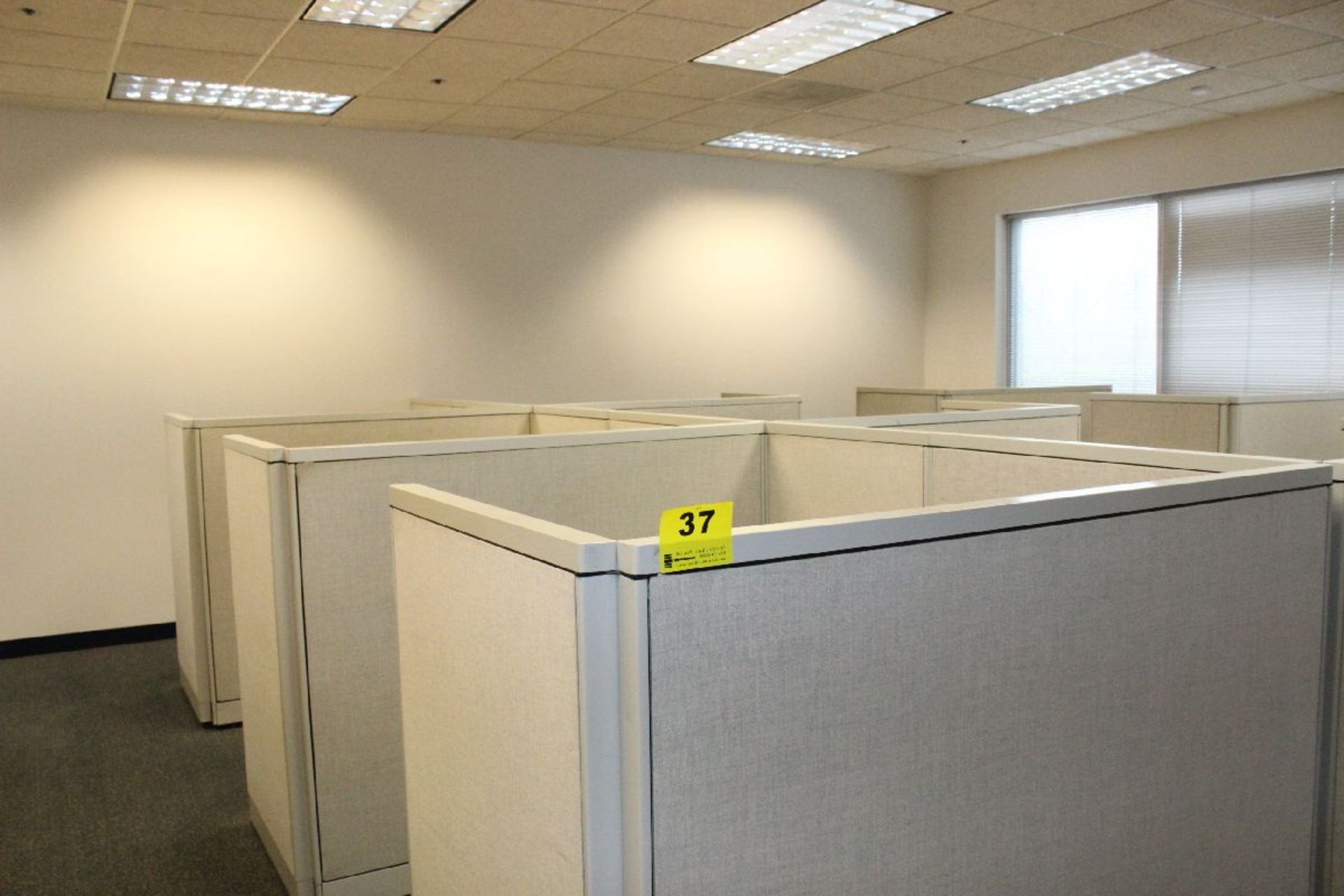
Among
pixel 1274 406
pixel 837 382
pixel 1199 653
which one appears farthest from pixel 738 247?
pixel 1199 653

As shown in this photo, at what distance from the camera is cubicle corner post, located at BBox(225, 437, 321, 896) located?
2.40 meters

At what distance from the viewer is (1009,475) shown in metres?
2.20

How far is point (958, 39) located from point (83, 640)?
487cm

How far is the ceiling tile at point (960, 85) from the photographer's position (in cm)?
478

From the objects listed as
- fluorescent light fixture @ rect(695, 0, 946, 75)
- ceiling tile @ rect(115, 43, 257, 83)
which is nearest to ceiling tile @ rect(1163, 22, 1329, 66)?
fluorescent light fixture @ rect(695, 0, 946, 75)

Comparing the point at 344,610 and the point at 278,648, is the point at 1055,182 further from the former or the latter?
the point at 278,648

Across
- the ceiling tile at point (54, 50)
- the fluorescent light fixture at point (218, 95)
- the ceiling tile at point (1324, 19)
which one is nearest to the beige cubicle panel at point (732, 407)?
the fluorescent light fixture at point (218, 95)

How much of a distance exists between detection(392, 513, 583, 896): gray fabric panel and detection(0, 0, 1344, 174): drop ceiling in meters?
2.80

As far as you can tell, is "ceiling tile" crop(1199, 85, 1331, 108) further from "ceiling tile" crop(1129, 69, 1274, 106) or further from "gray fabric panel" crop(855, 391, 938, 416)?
"gray fabric panel" crop(855, 391, 938, 416)

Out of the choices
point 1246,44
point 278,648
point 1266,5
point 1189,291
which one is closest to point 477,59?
point 278,648

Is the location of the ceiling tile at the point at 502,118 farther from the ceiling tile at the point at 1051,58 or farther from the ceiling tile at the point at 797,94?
the ceiling tile at the point at 1051,58

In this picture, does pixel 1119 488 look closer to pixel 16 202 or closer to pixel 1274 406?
pixel 1274 406

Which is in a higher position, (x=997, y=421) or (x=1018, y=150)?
(x=1018, y=150)

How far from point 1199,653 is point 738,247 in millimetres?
5767
